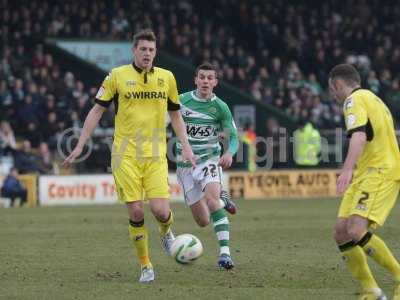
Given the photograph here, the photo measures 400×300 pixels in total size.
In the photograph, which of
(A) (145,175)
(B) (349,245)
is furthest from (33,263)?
(B) (349,245)

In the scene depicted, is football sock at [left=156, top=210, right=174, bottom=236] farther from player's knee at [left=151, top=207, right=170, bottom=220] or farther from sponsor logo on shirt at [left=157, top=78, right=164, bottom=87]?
sponsor logo on shirt at [left=157, top=78, right=164, bottom=87]

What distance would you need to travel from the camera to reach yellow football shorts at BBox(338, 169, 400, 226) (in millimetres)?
8812

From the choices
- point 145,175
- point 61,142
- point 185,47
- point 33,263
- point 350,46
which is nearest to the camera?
point 145,175

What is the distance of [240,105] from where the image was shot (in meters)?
30.8

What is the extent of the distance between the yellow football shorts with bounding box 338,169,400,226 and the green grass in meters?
0.87

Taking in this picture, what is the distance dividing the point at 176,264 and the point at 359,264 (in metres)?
3.60

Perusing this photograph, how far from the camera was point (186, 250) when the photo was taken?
10.7 m

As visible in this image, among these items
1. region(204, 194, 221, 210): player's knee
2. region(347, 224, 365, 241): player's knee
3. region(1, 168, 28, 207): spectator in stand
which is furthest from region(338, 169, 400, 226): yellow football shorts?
region(1, 168, 28, 207): spectator in stand

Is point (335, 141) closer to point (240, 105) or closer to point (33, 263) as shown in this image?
point (240, 105)

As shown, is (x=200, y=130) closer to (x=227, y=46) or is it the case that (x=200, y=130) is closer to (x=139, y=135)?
(x=139, y=135)

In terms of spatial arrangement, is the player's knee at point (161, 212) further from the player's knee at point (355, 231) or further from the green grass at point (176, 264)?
the player's knee at point (355, 231)

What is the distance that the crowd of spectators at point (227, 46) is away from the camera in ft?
89.4

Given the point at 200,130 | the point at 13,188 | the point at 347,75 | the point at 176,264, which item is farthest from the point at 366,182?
the point at 13,188

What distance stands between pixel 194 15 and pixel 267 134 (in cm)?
600
